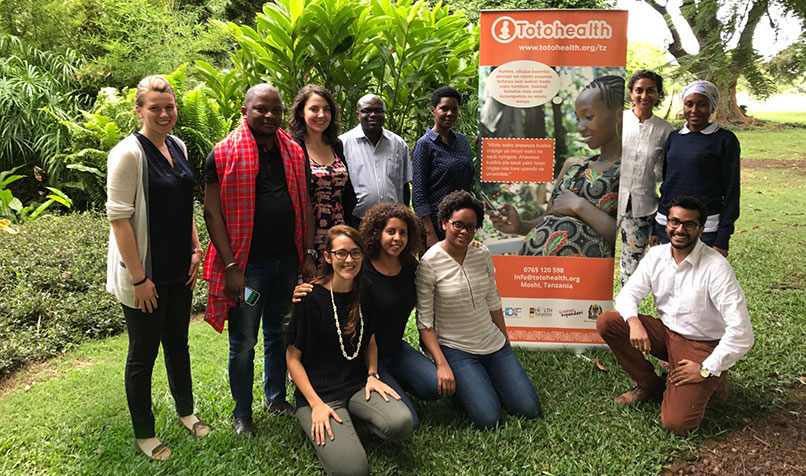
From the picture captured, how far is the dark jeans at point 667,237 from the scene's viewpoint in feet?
12.2

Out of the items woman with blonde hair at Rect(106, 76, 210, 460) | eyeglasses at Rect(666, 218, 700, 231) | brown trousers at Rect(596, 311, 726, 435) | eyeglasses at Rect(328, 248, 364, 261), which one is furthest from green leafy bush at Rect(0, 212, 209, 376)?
eyeglasses at Rect(666, 218, 700, 231)

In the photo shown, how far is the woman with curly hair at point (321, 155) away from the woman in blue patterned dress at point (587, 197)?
1397mm

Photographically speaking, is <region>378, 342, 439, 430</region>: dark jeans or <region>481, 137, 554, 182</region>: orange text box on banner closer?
<region>378, 342, 439, 430</region>: dark jeans

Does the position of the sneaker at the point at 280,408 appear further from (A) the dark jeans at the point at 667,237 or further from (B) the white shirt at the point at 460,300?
(A) the dark jeans at the point at 667,237

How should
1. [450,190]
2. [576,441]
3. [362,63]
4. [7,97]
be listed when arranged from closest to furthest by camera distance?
[576,441] → [450,190] → [362,63] → [7,97]

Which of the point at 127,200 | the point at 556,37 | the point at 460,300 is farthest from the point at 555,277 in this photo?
the point at 127,200

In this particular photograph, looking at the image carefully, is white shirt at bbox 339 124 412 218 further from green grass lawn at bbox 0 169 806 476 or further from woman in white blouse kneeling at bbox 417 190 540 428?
green grass lawn at bbox 0 169 806 476

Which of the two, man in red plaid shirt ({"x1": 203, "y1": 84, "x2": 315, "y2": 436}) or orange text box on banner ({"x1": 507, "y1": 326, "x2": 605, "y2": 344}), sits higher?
man in red plaid shirt ({"x1": 203, "y1": 84, "x2": 315, "y2": 436})

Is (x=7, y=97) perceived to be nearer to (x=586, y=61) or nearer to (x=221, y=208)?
(x=221, y=208)

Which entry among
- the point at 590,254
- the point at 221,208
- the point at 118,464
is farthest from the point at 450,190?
the point at 118,464

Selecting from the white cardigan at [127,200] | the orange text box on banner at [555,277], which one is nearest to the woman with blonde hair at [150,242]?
the white cardigan at [127,200]

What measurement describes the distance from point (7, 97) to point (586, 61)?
23.6 feet

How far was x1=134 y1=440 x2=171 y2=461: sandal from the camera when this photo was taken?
294 cm

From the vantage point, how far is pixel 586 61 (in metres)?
4.11
